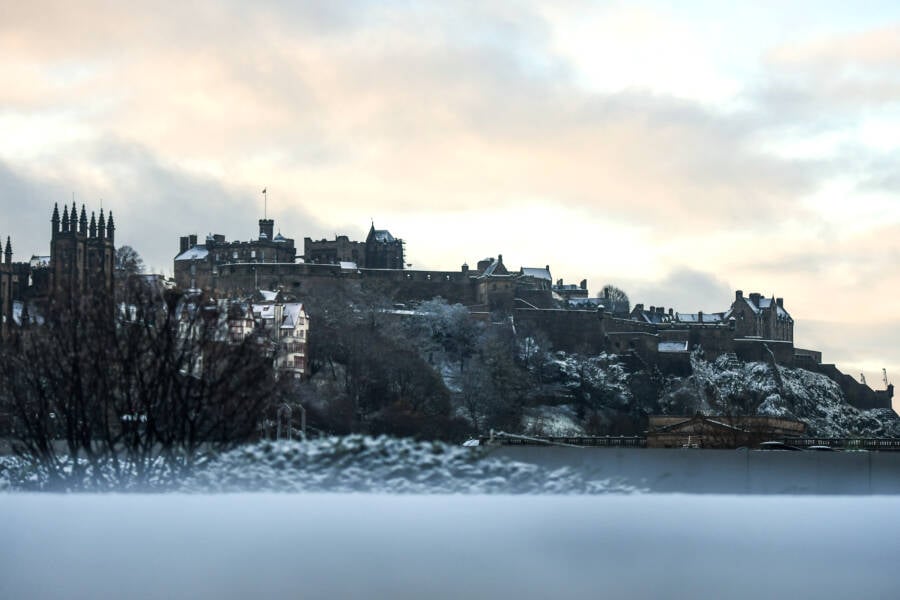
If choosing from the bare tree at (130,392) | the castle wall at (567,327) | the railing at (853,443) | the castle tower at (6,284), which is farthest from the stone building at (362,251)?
the bare tree at (130,392)

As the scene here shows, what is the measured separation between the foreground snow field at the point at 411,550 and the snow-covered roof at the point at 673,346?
106240 millimetres

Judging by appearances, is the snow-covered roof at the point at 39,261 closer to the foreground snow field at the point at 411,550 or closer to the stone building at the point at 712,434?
the stone building at the point at 712,434

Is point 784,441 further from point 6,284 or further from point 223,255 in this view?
point 223,255

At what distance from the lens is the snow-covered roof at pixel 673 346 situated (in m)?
129

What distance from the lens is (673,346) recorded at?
12962 cm

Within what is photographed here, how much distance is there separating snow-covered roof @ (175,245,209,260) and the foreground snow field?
10957cm

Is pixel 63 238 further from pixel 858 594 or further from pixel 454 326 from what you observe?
pixel 858 594

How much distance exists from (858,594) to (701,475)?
1264cm

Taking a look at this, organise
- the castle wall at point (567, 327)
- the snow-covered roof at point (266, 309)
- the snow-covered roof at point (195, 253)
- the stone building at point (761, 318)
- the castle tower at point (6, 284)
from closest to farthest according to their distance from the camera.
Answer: the castle tower at point (6, 284) → the snow-covered roof at point (266, 309) → the castle wall at point (567, 327) → the snow-covered roof at point (195, 253) → the stone building at point (761, 318)

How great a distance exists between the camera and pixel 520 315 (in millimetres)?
123562

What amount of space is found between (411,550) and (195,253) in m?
115

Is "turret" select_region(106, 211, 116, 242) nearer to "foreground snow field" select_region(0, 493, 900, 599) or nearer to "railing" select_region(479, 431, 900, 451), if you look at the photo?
"railing" select_region(479, 431, 900, 451)

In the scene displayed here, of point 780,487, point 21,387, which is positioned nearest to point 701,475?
point 780,487

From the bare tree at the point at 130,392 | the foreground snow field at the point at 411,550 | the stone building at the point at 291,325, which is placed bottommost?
the foreground snow field at the point at 411,550
